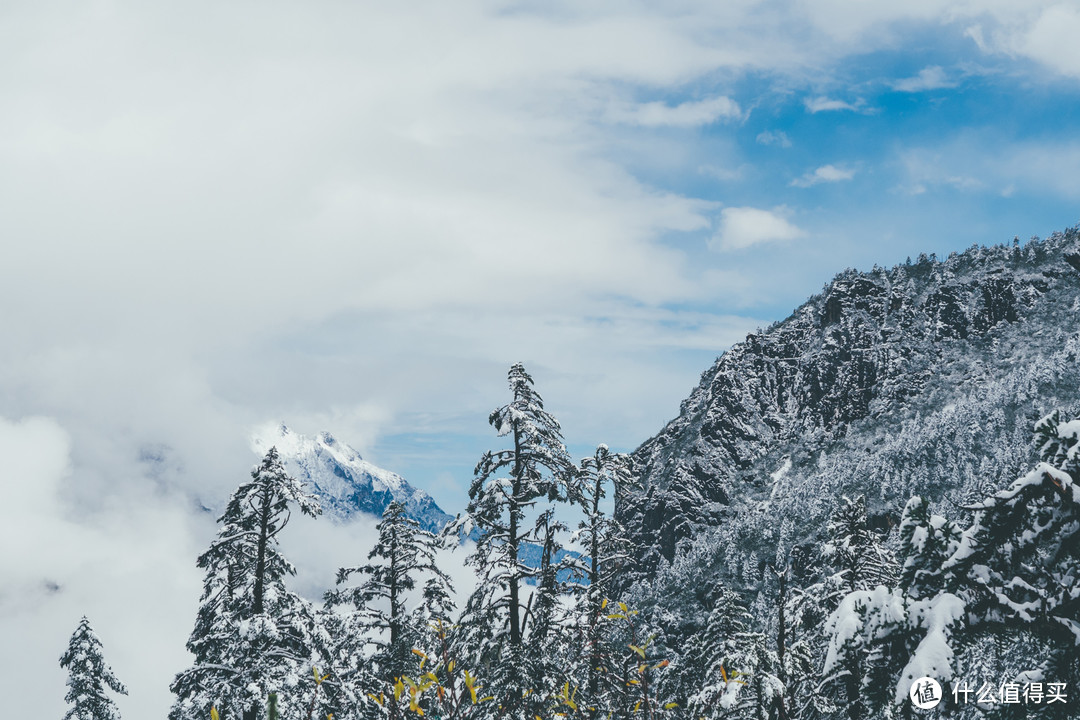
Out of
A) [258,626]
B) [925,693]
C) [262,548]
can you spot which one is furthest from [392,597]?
[925,693]

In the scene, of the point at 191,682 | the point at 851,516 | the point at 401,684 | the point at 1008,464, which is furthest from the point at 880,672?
the point at 1008,464

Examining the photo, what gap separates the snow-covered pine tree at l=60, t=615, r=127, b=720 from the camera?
1088 inches

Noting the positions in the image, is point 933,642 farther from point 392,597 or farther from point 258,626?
point 392,597

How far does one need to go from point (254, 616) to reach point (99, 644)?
63.4 feet

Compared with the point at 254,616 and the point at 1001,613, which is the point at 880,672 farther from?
the point at 254,616

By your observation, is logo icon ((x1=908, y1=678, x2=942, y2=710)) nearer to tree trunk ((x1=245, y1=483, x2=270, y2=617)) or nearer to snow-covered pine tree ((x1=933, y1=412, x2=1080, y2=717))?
snow-covered pine tree ((x1=933, y1=412, x2=1080, y2=717))

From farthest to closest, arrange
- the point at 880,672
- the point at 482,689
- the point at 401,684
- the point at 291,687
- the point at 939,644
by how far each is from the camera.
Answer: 1. the point at 291,687
2. the point at 482,689
3. the point at 880,672
4. the point at 401,684
5. the point at 939,644

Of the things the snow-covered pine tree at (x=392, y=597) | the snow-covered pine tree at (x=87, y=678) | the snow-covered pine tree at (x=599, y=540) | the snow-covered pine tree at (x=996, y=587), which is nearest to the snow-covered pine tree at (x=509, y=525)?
the snow-covered pine tree at (x=599, y=540)

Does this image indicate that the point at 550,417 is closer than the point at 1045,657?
No

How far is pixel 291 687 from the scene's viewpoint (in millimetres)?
14406

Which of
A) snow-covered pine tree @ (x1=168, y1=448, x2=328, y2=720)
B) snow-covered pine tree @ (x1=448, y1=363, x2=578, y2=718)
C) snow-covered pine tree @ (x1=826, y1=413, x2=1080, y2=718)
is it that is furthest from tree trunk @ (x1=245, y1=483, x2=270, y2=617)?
snow-covered pine tree @ (x1=826, y1=413, x2=1080, y2=718)

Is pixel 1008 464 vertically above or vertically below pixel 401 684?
above

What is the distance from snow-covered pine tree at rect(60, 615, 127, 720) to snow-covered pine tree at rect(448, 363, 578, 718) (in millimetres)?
21997

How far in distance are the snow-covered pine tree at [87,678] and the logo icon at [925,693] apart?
31759mm
